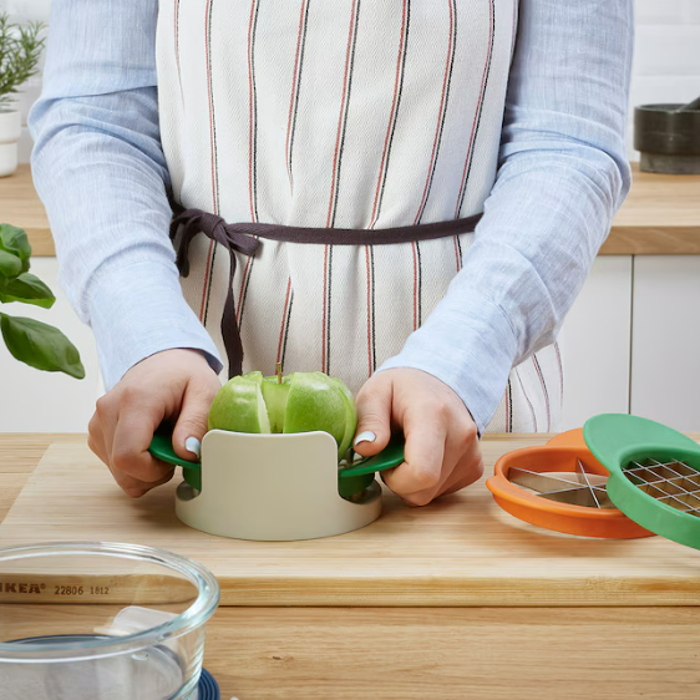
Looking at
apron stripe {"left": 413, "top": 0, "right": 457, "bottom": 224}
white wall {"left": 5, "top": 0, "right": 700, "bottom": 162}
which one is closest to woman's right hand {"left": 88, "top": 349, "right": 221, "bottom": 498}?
apron stripe {"left": 413, "top": 0, "right": 457, "bottom": 224}

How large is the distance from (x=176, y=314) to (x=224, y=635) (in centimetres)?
31

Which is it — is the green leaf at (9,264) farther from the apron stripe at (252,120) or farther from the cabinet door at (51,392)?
the cabinet door at (51,392)

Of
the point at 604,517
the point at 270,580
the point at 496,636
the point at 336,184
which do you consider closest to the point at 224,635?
the point at 270,580

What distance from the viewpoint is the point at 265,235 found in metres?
0.97

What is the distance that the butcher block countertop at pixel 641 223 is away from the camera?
5.04 feet

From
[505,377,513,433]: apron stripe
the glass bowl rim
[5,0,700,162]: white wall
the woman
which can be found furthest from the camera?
[5,0,700,162]: white wall

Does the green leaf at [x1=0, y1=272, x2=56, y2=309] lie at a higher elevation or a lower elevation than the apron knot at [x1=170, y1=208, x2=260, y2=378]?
higher

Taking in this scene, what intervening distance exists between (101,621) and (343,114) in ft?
1.92

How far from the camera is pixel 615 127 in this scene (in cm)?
95

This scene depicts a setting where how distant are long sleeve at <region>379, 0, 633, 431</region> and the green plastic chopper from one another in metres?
0.12

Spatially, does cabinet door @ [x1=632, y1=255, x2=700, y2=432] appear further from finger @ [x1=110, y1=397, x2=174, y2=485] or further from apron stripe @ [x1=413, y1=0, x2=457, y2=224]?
finger @ [x1=110, y1=397, x2=174, y2=485]

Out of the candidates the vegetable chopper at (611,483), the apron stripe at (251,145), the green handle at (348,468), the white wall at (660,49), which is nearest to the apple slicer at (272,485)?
the green handle at (348,468)

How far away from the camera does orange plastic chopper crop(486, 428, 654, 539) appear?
65cm

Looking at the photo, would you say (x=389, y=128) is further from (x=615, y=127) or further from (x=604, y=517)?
(x=604, y=517)
